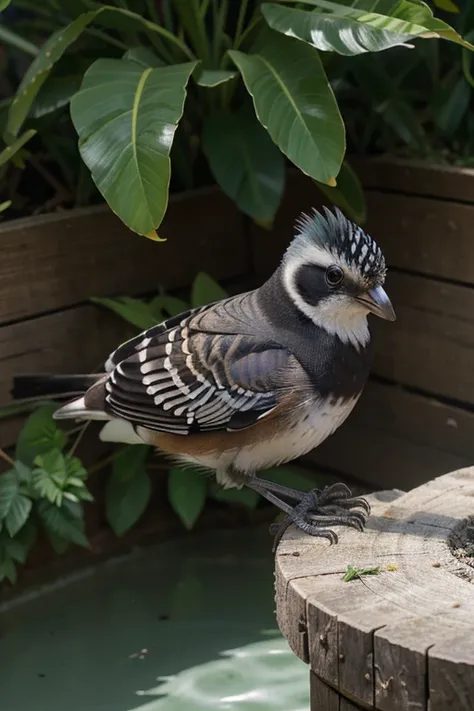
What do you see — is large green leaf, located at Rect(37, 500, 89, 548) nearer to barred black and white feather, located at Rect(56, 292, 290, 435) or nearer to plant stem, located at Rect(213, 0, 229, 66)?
barred black and white feather, located at Rect(56, 292, 290, 435)

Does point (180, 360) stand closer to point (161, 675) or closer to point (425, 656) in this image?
point (161, 675)

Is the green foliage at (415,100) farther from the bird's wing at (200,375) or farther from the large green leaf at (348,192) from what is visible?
the bird's wing at (200,375)

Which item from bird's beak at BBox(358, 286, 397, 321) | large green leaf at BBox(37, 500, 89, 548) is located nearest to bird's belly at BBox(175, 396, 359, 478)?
bird's beak at BBox(358, 286, 397, 321)

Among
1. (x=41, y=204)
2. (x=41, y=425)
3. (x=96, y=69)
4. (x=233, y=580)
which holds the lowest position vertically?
(x=233, y=580)

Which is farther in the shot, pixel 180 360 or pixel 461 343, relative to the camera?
pixel 461 343

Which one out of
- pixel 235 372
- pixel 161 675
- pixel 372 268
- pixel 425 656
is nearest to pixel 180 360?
pixel 235 372

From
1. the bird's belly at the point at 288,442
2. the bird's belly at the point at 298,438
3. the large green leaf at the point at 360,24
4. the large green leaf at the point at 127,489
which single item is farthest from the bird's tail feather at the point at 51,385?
the large green leaf at the point at 360,24
